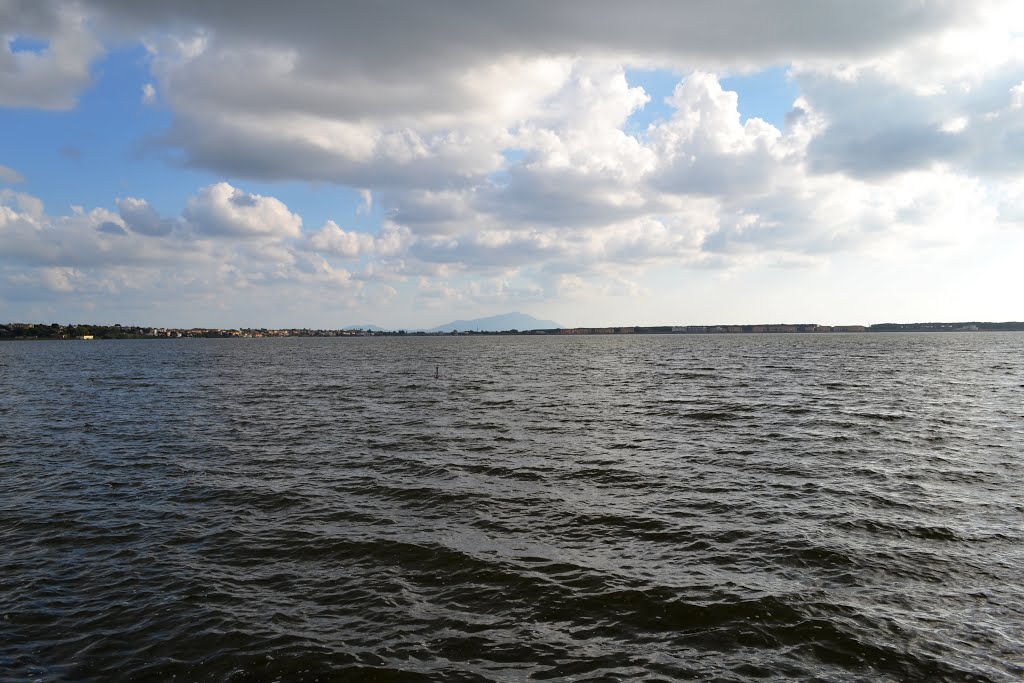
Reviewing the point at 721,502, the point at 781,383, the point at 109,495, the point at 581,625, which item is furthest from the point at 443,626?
the point at 781,383

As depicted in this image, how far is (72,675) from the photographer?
10867mm

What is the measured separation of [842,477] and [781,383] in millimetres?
44918

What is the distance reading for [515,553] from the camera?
1662cm

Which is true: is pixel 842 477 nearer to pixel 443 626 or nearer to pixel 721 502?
pixel 721 502

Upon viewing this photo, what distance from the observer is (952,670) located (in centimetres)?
1108

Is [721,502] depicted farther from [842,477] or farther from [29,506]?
[29,506]

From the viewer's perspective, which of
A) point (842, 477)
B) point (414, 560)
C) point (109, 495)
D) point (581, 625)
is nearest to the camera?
point (581, 625)

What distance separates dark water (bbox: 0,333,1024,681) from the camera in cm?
1162

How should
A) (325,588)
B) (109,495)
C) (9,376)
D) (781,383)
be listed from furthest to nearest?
(9,376) → (781,383) → (109,495) → (325,588)

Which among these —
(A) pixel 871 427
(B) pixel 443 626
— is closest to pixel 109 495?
(B) pixel 443 626

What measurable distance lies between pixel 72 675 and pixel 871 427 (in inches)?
1613

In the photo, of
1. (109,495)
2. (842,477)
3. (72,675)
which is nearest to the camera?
(72,675)

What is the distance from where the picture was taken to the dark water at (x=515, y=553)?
11.6 metres

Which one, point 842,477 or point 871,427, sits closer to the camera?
point 842,477
